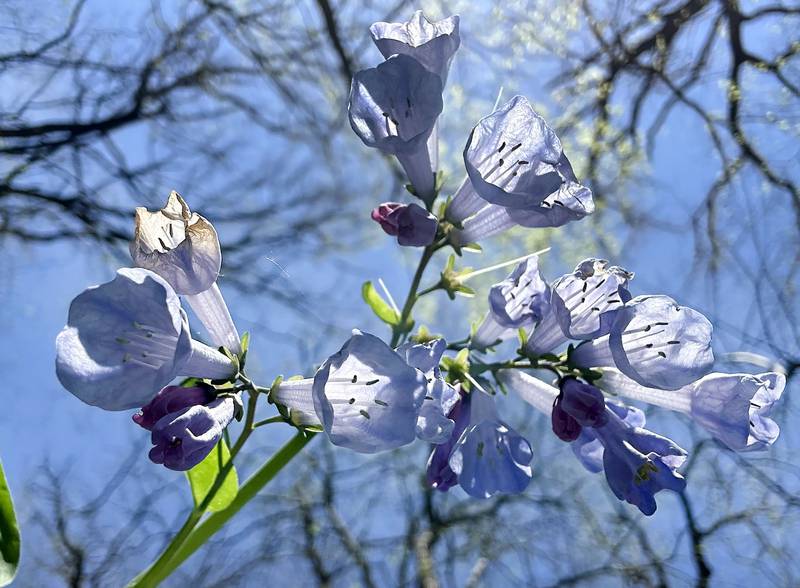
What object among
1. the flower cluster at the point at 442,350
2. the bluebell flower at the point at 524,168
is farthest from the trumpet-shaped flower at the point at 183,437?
the bluebell flower at the point at 524,168

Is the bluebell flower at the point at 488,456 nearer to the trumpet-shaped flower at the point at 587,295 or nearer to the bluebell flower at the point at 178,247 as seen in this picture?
the trumpet-shaped flower at the point at 587,295

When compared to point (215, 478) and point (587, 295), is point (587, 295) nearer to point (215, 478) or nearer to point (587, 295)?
point (587, 295)

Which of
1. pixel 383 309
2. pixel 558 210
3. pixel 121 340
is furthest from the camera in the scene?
pixel 383 309

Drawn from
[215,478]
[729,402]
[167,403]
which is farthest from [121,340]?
[729,402]

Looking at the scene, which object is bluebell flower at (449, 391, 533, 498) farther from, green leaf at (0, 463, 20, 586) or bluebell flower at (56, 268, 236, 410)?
green leaf at (0, 463, 20, 586)

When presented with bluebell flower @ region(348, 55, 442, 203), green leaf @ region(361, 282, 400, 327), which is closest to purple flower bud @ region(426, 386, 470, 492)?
green leaf @ region(361, 282, 400, 327)

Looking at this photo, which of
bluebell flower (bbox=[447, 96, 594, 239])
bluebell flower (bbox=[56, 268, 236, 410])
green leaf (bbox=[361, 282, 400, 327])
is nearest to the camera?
bluebell flower (bbox=[56, 268, 236, 410])
